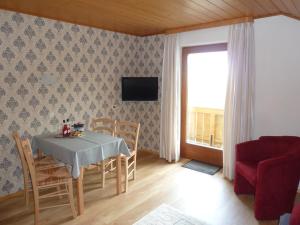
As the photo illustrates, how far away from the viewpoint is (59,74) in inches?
148

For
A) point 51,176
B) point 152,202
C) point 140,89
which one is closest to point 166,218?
point 152,202

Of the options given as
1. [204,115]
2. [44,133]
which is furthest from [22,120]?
[204,115]

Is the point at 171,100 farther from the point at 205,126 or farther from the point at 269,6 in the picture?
the point at 269,6

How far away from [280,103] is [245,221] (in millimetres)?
1732

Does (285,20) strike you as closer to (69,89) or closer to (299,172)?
(299,172)

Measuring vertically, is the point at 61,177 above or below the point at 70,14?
below

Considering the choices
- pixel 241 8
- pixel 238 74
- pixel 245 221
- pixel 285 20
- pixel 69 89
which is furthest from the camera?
pixel 69 89

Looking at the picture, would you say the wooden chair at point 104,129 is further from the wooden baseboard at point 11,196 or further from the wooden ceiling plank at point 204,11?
the wooden ceiling plank at point 204,11

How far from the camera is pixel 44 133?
3617 mm

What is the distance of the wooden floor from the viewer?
9.09ft

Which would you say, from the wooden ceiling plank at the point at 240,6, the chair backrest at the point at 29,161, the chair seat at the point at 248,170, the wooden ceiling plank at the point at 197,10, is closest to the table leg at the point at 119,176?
the chair backrest at the point at 29,161

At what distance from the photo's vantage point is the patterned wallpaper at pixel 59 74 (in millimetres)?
3215

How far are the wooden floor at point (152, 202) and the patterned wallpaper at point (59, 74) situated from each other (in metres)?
0.91

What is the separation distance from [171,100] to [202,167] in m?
1.35
